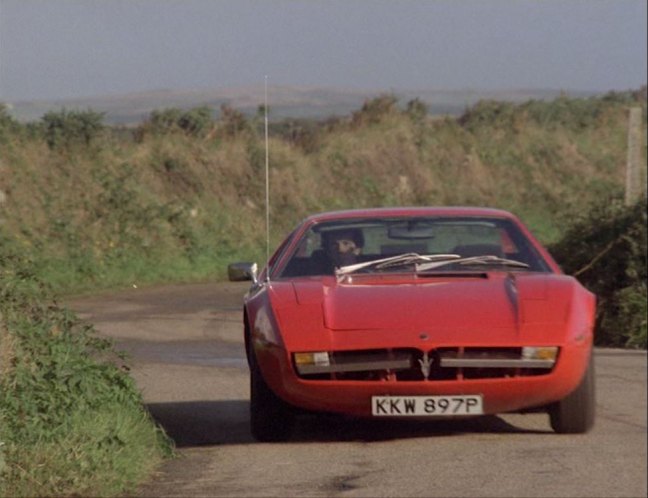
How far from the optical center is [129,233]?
8.57 meters

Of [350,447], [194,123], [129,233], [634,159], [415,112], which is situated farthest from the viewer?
[415,112]

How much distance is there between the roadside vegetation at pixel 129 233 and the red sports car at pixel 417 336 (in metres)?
0.86

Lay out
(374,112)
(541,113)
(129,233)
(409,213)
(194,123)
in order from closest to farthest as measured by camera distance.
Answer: (409,213) < (129,233) < (194,123) < (374,112) < (541,113)

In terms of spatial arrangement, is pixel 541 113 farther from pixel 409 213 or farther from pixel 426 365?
pixel 426 365

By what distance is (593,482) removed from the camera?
5613 mm

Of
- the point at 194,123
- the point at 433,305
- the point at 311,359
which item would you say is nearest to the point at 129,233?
the point at 311,359

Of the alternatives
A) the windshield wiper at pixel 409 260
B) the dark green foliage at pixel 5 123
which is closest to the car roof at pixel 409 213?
the windshield wiper at pixel 409 260

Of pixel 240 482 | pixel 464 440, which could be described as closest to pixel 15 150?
pixel 240 482

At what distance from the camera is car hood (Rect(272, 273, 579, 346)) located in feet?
18.5

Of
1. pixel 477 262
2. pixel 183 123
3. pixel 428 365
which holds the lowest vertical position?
pixel 428 365

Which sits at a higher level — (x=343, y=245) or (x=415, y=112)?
(x=343, y=245)

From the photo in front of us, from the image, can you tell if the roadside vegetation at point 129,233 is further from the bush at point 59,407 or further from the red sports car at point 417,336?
the red sports car at point 417,336

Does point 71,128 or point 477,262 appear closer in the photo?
point 477,262

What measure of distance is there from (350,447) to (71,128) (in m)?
3.13
